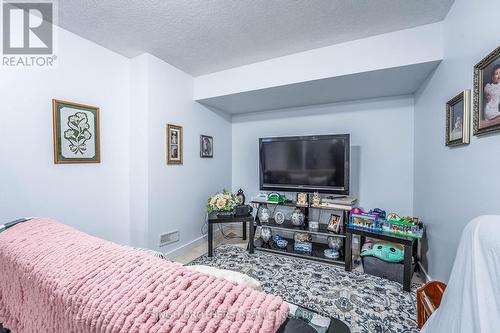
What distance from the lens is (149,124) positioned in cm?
228

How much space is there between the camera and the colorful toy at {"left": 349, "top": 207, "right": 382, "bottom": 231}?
6.98 ft

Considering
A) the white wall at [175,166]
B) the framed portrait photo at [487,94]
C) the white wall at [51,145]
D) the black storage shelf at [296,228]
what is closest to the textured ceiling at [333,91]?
the white wall at [175,166]

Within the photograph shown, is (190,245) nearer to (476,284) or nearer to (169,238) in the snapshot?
(169,238)

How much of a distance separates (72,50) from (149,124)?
88cm

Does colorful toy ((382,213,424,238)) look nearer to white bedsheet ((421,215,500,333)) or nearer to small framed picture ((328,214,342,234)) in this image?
small framed picture ((328,214,342,234))

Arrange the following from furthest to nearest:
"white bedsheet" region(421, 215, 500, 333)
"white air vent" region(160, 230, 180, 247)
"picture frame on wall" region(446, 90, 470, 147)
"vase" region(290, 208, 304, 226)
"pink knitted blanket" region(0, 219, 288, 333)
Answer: "vase" region(290, 208, 304, 226) < "white air vent" region(160, 230, 180, 247) < "picture frame on wall" region(446, 90, 470, 147) < "white bedsheet" region(421, 215, 500, 333) < "pink knitted blanket" region(0, 219, 288, 333)

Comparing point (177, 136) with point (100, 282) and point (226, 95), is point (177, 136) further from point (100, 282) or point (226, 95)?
point (100, 282)

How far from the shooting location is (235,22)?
5.84ft

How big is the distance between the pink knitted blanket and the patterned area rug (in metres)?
1.22

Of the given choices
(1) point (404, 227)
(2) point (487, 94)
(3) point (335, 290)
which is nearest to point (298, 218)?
(3) point (335, 290)

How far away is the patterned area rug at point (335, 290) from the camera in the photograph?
1531 millimetres

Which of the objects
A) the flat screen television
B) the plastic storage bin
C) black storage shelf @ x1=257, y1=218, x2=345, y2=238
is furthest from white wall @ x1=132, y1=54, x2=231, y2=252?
the plastic storage bin

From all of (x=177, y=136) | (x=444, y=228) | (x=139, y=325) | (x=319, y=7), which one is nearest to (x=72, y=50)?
(x=177, y=136)

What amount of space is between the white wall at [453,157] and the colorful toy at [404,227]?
95mm
